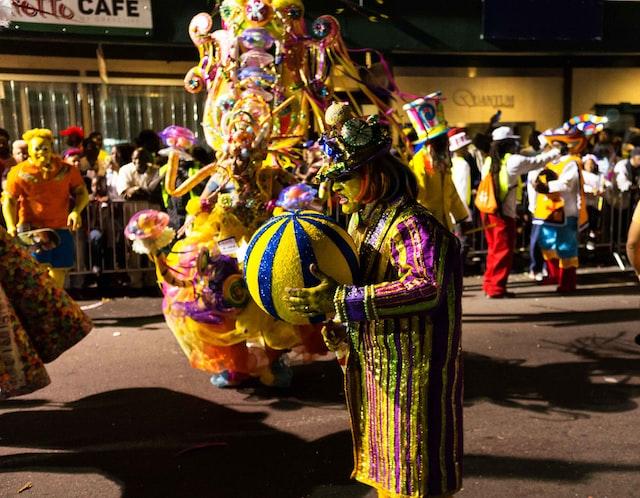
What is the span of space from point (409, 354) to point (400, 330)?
91 millimetres

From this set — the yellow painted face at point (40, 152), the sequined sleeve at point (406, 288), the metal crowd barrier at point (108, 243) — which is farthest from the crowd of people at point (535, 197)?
the sequined sleeve at point (406, 288)

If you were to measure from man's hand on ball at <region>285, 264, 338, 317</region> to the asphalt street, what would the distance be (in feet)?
5.84

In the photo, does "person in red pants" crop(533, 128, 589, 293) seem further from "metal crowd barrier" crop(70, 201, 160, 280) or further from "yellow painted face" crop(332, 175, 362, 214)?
"yellow painted face" crop(332, 175, 362, 214)

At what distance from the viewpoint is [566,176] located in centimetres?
861

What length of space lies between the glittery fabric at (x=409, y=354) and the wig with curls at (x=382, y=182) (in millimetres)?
45

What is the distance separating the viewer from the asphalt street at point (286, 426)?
13.3 ft

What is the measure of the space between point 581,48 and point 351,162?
46.6ft

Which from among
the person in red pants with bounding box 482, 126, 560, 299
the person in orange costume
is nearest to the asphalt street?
the person in orange costume

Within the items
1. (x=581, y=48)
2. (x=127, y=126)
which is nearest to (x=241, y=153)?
(x=127, y=126)

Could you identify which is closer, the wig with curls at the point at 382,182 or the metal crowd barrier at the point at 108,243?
the wig with curls at the point at 382,182

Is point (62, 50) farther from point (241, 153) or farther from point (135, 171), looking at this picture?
point (241, 153)

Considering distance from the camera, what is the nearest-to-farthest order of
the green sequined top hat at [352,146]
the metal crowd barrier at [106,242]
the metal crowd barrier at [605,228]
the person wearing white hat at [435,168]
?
1. the green sequined top hat at [352,146]
2. the person wearing white hat at [435,168]
3. the metal crowd barrier at [106,242]
4. the metal crowd barrier at [605,228]

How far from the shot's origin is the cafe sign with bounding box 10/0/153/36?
454 inches

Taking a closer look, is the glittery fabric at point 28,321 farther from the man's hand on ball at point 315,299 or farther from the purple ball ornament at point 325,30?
the purple ball ornament at point 325,30
